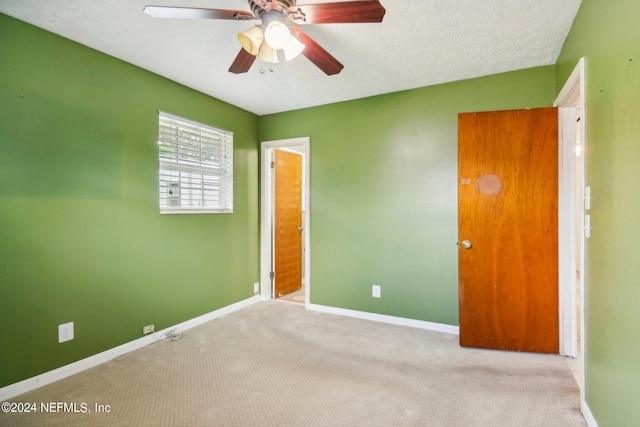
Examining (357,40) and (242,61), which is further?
(357,40)

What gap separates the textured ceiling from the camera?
1.86 meters

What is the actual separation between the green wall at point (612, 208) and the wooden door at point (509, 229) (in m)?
0.73

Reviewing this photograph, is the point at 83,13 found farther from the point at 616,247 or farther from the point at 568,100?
the point at 568,100

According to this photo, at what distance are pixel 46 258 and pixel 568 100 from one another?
12.7ft

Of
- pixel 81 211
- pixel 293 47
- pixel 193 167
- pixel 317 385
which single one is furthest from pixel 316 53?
pixel 317 385

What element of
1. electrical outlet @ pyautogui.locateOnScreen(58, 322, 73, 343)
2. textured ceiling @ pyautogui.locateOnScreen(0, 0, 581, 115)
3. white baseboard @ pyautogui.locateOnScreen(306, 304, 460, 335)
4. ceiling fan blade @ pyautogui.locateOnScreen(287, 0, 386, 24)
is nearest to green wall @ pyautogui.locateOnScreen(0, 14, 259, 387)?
electrical outlet @ pyautogui.locateOnScreen(58, 322, 73, 343)

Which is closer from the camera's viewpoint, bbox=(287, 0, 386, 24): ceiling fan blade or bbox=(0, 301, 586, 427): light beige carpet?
bbox=(287, 0, 386, 24): ceiling fan blade

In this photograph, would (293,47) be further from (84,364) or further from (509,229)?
(84,364)

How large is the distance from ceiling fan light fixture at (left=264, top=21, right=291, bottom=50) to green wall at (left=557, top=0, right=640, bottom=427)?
4.69ft

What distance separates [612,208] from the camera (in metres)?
1.43

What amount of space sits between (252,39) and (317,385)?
7.05 ft

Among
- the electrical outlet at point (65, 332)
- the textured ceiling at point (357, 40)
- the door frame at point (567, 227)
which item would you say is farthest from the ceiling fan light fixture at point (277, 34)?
the electrical outlet at point (65, 332)

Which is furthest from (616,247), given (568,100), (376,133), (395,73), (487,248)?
(376,133)

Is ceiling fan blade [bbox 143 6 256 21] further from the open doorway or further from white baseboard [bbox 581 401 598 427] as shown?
white baseboard [bbox 581 401 598 427]
